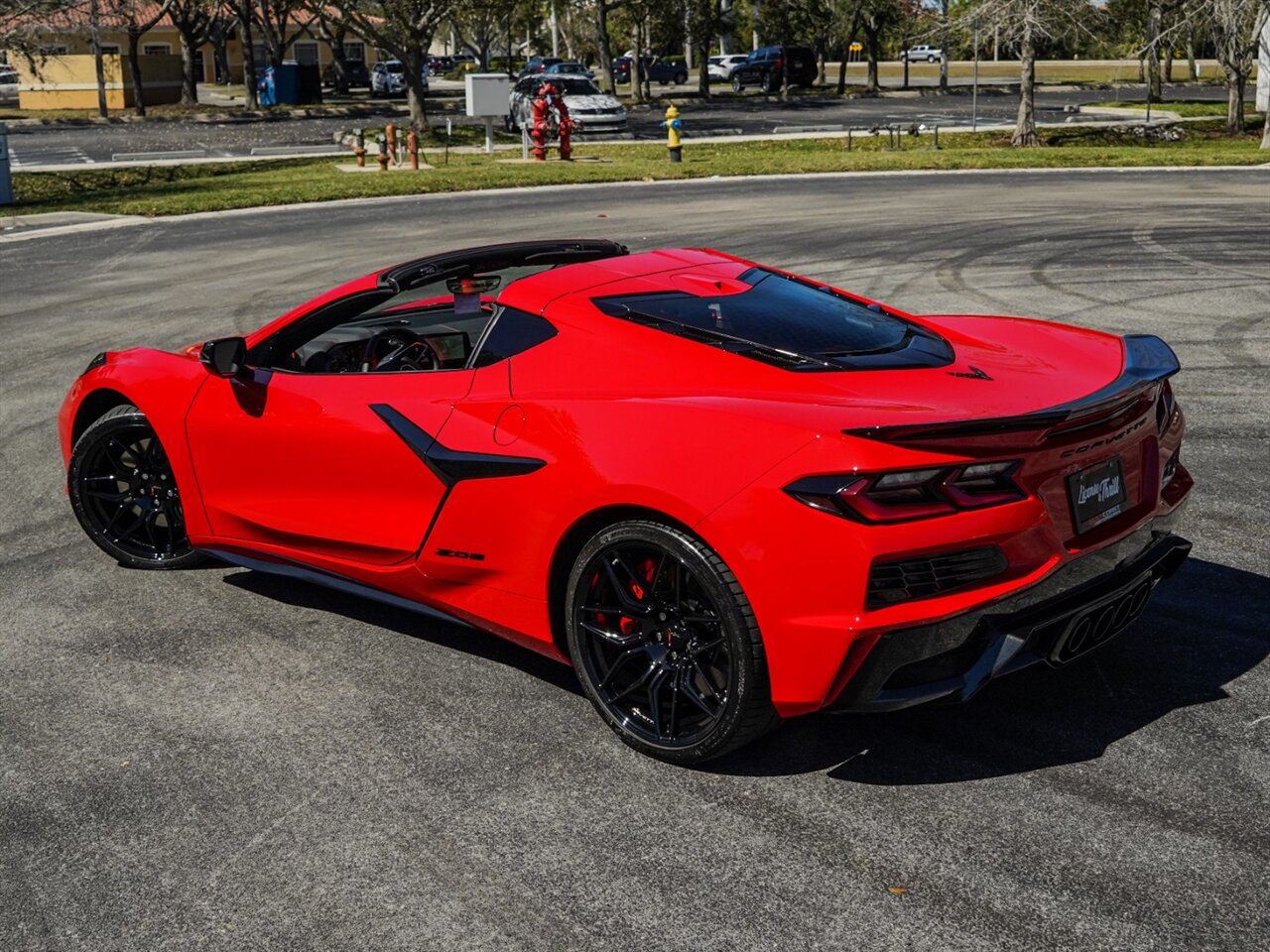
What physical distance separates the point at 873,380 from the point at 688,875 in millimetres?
1557

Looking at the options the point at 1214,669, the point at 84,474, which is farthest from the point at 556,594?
the point at 84,474

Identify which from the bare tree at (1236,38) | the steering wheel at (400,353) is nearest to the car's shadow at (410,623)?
the steering wheel at (400,353)

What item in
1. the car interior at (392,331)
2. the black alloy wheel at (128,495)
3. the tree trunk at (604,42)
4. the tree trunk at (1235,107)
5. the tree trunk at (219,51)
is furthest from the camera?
the tree trunk at (219,51)

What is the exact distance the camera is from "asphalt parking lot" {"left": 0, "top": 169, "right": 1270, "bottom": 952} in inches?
143

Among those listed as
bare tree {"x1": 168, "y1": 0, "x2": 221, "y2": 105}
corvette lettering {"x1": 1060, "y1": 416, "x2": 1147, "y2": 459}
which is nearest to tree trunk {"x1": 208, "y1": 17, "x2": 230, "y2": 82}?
bare tree {"x1": 168, "y1": 0, "x2": 221, "y2": 105}

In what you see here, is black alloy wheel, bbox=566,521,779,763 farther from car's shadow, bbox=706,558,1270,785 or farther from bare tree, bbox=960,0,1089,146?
bare tree, bbox=960,0,1089,146

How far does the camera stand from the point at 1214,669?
496 centimetres

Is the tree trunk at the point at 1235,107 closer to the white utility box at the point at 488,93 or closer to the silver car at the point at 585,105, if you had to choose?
the silver car at the point at 585,105

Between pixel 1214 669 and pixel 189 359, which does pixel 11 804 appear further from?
pixel 1214 669

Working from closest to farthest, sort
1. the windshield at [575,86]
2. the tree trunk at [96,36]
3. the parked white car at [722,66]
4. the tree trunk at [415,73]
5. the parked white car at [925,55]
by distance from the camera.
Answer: the tree trunk at [415,73]
the windshield at [575,86]
the tree trunk at [96,36]
the parked white car at [722,66]
the parked white car at [925,55]

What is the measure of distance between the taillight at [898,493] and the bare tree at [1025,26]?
105 feet

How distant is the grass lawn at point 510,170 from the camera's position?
25125 mm

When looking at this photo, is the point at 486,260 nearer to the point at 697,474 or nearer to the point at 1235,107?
the point at 697,474

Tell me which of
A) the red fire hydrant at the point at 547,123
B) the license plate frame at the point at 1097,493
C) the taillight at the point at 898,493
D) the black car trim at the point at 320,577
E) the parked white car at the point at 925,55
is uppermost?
the parked white car at the point at 925,55
